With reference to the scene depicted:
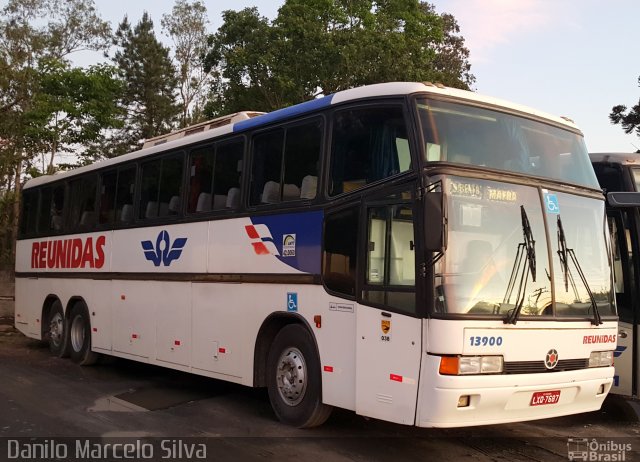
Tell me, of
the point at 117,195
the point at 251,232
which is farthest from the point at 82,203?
the point at 251,232

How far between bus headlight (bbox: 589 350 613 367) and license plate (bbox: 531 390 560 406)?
60cm

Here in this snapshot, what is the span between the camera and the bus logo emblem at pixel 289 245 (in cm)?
756

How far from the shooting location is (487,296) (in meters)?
5.94

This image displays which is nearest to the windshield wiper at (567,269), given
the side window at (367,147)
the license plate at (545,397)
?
the license plate at (545,397)

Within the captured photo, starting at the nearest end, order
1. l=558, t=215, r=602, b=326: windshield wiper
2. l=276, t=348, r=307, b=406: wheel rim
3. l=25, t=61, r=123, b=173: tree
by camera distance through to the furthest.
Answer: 1. l=558, t=215, r=602, b=326: windshield wiper
2. l=276, t=348, r=307, b=406: wheel rim
3. l=25, t=61, r=123, b=173: tree

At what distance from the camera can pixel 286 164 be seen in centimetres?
792

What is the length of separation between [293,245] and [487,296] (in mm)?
2425

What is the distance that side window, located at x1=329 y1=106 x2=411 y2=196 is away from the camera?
6473 mm

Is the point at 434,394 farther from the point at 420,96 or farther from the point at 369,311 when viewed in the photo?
the point at 420,96

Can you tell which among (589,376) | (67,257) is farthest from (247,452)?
(67,257)

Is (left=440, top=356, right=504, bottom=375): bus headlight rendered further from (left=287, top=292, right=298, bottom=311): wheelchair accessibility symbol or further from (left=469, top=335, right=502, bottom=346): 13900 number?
(left=287, top=292, right=298, bottom=311): wheelchair accessibility symbol

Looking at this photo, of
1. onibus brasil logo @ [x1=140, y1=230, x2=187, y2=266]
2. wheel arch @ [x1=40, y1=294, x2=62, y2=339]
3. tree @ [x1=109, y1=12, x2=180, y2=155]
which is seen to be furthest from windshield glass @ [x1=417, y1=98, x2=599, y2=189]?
tree @ [x1=109, y1=12, x2=180, y2=155]

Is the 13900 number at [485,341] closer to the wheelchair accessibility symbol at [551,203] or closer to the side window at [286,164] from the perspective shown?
the wheelchair accessibility symbol at [551,203]

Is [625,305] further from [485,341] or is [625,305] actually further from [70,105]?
[70,105]
